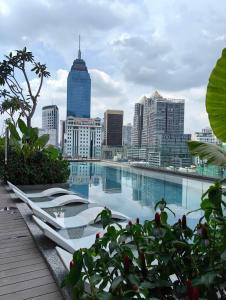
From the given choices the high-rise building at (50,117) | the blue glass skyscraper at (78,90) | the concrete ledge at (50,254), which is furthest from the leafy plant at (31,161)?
the blue glass skyscraper at (78,90)

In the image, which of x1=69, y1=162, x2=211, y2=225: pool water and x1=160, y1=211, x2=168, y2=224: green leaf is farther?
x1=69, y1=162, x2=211, y2=225: pool water

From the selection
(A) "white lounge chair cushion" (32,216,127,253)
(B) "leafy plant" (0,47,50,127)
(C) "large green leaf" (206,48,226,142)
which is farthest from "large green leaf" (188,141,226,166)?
(B) "leafy plant" (0,47,50,127)

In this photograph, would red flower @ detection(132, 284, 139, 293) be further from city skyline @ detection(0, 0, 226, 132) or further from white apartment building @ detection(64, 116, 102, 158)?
white apartment building @ detection(64, 116, 102, 158)

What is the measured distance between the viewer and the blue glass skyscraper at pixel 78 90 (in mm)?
33125

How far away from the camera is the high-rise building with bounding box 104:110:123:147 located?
92.1 ft

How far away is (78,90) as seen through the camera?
35.5 metres

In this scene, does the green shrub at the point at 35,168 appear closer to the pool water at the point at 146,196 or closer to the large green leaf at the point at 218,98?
the pool water at the point at 146,196

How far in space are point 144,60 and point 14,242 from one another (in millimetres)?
9563

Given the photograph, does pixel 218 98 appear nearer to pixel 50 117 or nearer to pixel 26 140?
pixel 26 140

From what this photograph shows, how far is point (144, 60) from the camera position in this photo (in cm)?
1112

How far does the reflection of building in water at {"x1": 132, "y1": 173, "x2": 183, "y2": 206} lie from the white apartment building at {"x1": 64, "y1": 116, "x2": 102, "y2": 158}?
13.2 metres

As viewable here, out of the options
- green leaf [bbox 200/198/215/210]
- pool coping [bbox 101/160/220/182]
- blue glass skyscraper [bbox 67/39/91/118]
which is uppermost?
blue glass skyscraper [bbox 67/39/91/118]

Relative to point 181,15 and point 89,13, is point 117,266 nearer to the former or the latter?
point 181,15

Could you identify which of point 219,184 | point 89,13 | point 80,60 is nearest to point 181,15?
point 89,13
